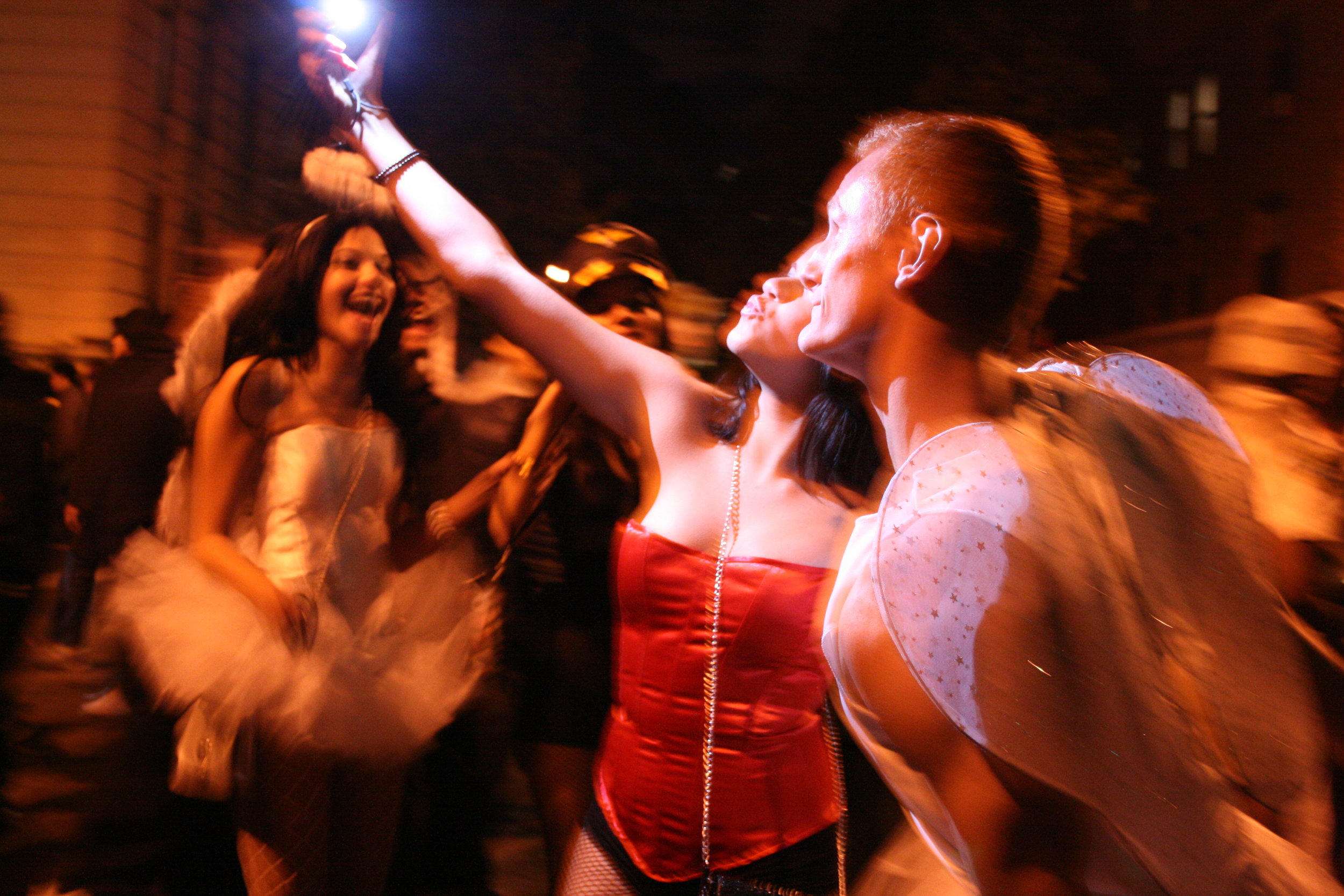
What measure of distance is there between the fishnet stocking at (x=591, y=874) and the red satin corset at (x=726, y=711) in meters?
0.05

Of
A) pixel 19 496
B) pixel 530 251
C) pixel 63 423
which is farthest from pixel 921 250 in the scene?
pixel 530 251

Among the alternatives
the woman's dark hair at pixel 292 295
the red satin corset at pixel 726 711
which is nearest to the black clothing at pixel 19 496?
the woman's dark hair at pixel 292 295

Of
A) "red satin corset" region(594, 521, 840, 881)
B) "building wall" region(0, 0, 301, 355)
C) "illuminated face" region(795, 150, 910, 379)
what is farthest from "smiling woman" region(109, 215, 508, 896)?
"building wall" region(0, 0, 301, 355)

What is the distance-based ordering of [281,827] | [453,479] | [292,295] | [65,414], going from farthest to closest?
1. [65,414]
2. [453,479]
3. [292,295]
4. [281,827]

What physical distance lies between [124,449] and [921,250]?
154 inches

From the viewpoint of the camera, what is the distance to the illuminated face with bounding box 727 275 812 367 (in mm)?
1859

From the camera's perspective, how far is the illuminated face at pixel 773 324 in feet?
6.10

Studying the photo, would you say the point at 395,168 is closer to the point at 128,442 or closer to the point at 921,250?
the point at 921,250

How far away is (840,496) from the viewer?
203 centimetres

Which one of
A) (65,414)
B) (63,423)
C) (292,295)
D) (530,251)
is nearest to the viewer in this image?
(292,295)

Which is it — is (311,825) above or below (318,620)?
below

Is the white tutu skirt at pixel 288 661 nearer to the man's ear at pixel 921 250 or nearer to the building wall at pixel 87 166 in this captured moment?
the man's ear at pixel 921 250

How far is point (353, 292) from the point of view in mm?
2480

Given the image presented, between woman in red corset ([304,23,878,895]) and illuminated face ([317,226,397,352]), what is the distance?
636 millimetres
